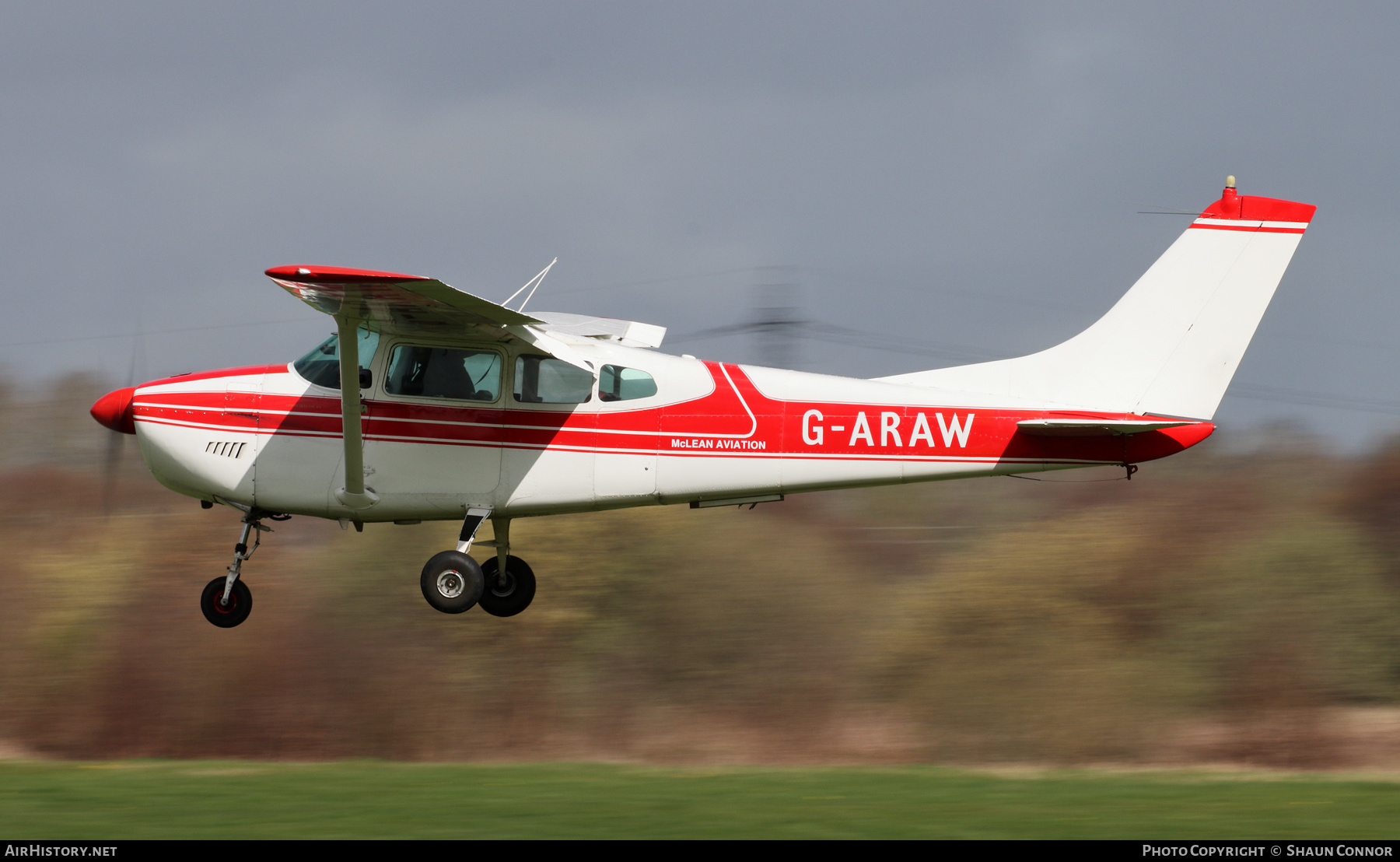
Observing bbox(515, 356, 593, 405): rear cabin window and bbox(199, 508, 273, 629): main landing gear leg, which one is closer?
bbox(515, 356, 593, 405): rear cabin window

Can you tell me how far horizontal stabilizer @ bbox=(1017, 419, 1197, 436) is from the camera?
11.5 meters

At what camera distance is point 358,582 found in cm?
2502

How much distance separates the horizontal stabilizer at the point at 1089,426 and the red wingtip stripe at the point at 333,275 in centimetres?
503

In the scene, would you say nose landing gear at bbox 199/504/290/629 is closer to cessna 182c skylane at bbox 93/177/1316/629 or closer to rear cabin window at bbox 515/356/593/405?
cessna 182c skylane at bbox 93/177/1316/629

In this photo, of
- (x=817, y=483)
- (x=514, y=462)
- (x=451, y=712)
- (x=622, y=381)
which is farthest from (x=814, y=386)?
(x=451, y=712)

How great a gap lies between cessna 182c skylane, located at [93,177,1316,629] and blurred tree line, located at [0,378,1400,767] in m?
11.4

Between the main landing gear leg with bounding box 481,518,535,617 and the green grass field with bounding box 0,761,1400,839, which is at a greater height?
the main landing gear leg with bounding box 481,518,535,617

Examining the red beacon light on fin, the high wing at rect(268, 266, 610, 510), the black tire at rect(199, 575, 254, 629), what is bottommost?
the black tire at rect(199, 575, 254, 629)

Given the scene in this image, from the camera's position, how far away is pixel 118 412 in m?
12.3

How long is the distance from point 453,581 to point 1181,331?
637 centimetres

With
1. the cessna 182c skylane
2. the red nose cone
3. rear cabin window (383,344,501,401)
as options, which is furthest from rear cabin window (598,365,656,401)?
the red nose cone

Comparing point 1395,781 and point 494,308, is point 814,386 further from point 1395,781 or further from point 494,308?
point 1395,781

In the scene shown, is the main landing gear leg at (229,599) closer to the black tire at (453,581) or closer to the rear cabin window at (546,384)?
the black tire at (453,581)

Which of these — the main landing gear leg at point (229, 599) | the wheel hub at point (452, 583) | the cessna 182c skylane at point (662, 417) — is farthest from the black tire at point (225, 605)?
the wheel hub at point (452, 583)
